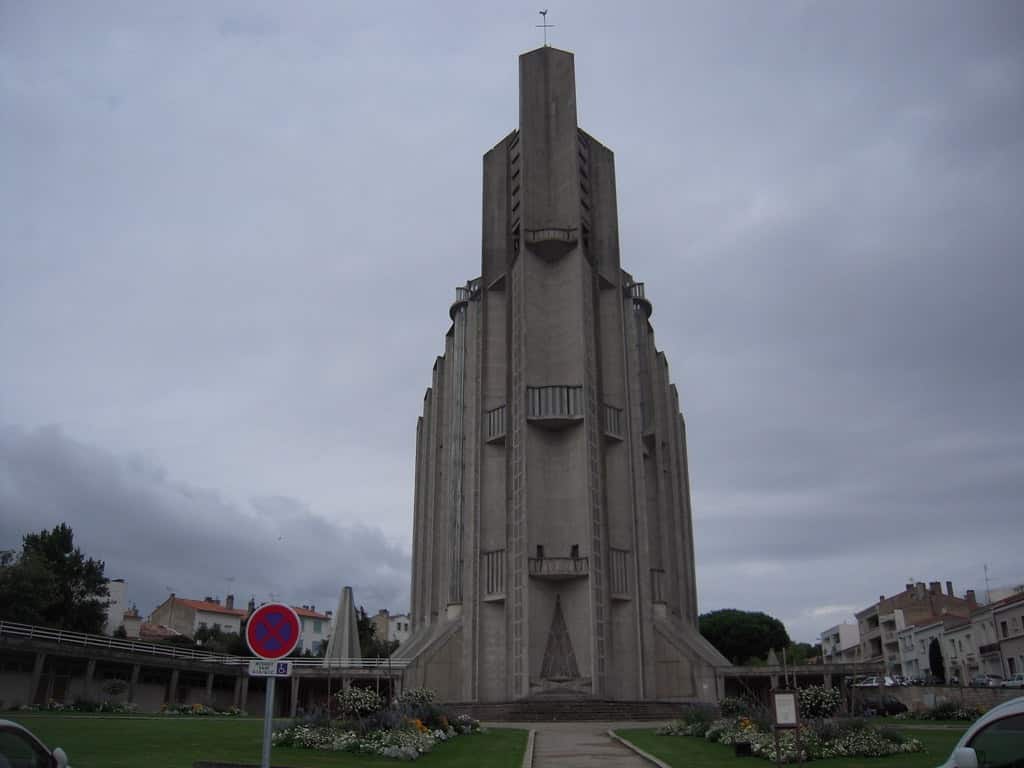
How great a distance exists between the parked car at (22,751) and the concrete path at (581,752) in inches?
360

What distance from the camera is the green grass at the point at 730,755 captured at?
47.3ft

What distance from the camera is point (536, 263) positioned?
44.5 metres

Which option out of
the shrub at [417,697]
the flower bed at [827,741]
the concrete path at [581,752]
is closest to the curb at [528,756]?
the concrete path at [581,752]

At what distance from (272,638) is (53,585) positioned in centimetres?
4803

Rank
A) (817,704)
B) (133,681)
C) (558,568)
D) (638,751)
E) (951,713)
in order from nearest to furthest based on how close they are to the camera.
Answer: (638,751) < (817,704) < (951,713) < (133,681) < (558,568)

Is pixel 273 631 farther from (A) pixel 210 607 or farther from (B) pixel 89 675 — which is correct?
(A) pixel 210 607

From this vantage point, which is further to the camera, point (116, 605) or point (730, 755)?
point (116, 605)

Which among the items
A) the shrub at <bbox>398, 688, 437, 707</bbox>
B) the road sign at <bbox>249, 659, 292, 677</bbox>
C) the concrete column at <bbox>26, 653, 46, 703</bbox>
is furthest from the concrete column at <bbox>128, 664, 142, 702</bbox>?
the road sign at <bbox>249, 659, 292, 677</bbox>

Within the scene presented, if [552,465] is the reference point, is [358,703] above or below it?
below

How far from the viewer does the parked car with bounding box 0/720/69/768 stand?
6.62 metres

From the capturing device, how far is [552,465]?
41219mm

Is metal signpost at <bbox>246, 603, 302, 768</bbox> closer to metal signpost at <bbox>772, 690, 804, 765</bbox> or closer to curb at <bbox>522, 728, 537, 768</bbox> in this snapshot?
curb at <bbox>522, 728, 537, 768</bbox>

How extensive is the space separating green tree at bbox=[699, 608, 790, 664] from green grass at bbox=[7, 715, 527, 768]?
61.9 meters

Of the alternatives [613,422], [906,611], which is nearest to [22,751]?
[613,422]
